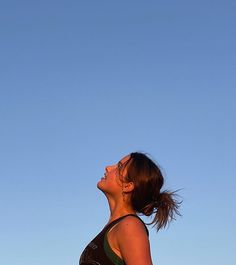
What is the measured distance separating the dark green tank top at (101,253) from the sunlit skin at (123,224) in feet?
0.16

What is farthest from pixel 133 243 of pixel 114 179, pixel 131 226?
pixel 114 179

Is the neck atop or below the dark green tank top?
atop


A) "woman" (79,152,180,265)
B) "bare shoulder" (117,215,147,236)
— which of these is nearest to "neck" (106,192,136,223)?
"woman" (79,152,180,265)

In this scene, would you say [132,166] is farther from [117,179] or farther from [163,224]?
[163,224]

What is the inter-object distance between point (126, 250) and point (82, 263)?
580 mm

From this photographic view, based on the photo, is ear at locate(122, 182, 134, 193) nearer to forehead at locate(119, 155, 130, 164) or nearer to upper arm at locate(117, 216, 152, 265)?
forehead at locate(119, 155, 130, 164)

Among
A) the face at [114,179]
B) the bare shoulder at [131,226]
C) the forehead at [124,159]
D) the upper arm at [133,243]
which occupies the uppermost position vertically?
the forehead at [124,159]

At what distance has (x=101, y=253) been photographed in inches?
229

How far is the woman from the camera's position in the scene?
5703 millimetres

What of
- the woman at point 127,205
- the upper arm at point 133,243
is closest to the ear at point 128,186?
the woman at point 127,205

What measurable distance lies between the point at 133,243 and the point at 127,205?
2.32ft

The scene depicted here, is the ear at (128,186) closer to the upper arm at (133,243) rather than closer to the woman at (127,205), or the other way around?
the woman at (127,205)

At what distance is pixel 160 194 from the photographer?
20.3 feet

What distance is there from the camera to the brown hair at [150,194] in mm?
6109
